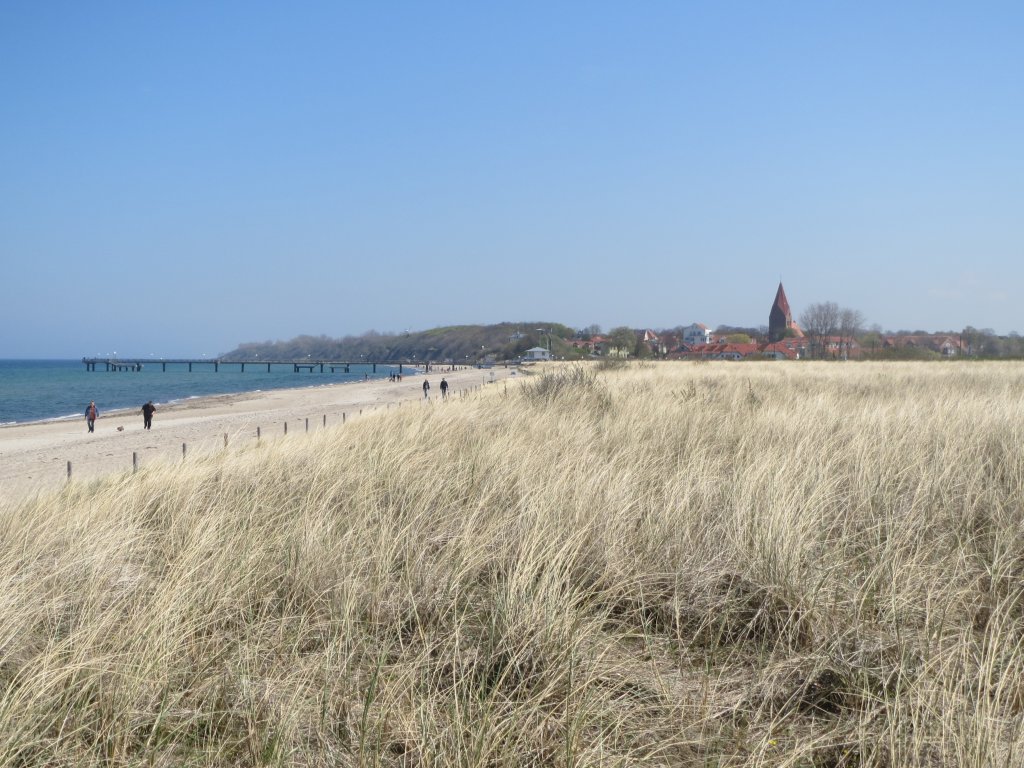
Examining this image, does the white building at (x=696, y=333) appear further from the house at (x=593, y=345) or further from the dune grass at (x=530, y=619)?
the dune grass at (x=530, y=619)

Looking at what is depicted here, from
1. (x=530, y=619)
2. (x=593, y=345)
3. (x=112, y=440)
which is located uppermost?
(x=593, y=345)

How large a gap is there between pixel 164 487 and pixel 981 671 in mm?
5617

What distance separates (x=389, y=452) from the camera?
7309 millimetres

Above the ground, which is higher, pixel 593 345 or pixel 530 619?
pixel 593 345

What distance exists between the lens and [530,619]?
309 cm

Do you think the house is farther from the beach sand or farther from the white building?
the beach sand

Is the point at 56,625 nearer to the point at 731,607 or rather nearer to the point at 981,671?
the point at 731,607

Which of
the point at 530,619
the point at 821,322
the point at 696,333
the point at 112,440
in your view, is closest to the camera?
the point at 530,619

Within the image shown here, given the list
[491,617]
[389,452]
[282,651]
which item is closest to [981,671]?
[491,617]

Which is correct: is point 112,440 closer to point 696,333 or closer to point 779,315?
point 779,315

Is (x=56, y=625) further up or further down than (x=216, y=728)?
further up

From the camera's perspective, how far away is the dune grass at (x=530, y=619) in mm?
2459

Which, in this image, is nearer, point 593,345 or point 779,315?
point 593,345

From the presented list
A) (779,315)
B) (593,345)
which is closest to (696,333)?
(779,315)
